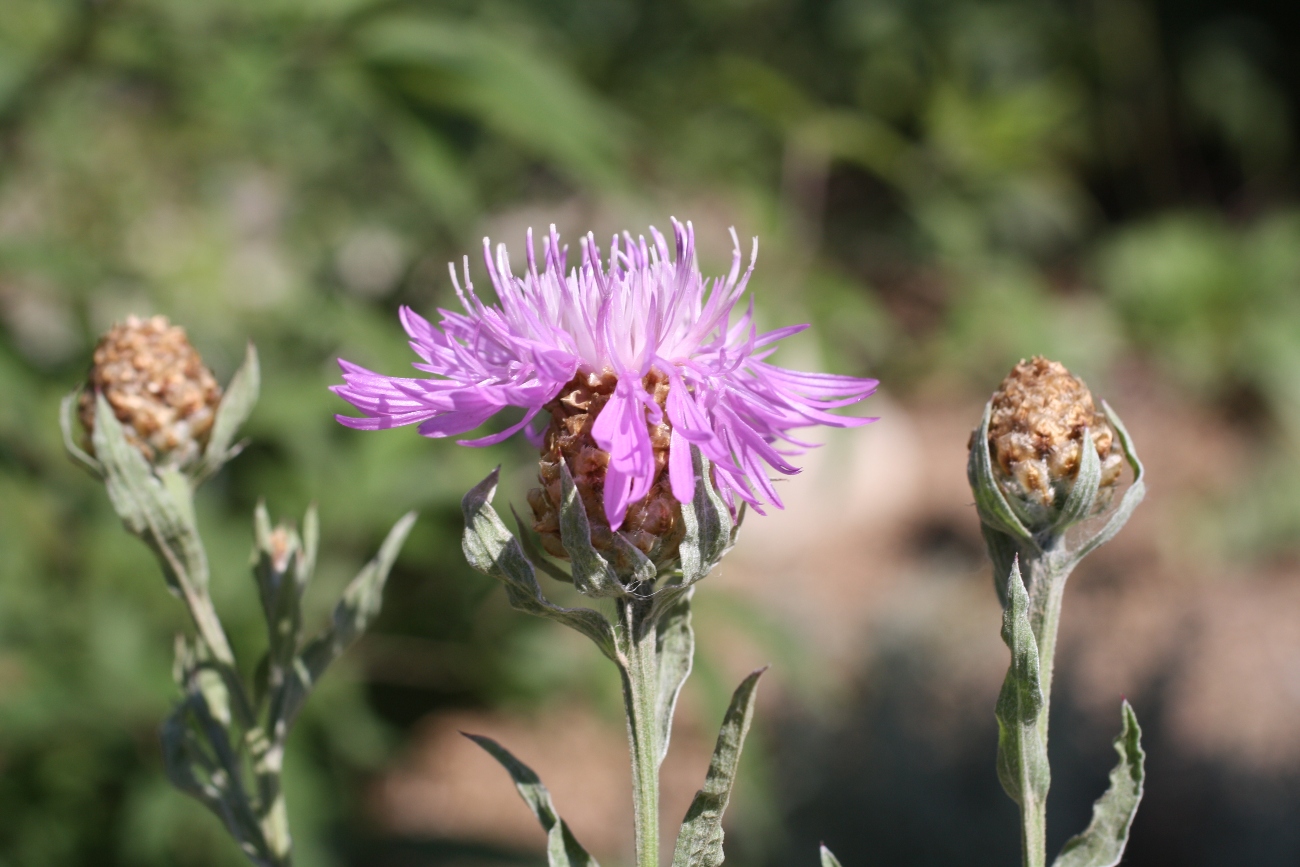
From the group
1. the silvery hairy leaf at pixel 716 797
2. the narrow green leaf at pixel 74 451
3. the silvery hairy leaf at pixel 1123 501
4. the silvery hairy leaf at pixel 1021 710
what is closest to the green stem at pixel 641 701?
the silvery hairy leaf at pixel 716 797

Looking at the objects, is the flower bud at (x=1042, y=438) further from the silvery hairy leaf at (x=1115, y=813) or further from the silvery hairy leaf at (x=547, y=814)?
the silvery hairy leaf at (x=547, y=814)

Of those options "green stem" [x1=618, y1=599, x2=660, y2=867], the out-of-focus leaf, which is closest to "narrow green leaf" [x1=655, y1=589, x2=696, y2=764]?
"green stem" [x1=618, y1=599, x2=660, y2=867]

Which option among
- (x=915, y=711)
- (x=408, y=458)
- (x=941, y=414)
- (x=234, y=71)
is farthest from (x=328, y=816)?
(x=941, y=414)

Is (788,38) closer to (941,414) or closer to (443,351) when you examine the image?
(941,414)

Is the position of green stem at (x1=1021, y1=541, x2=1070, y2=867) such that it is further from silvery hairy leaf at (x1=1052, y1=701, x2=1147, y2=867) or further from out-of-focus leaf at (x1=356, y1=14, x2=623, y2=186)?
out-of-focus leaf at (x1=356, y1=14, x2=623, y2=186)

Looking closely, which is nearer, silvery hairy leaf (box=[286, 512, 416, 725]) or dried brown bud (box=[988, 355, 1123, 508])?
dried brown bud (box=[988, 355, 1123, 508])

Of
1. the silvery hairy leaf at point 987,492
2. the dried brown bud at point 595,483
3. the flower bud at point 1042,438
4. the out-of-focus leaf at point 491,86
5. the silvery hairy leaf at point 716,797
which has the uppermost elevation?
the out-of-focus leaf at point 491,86
